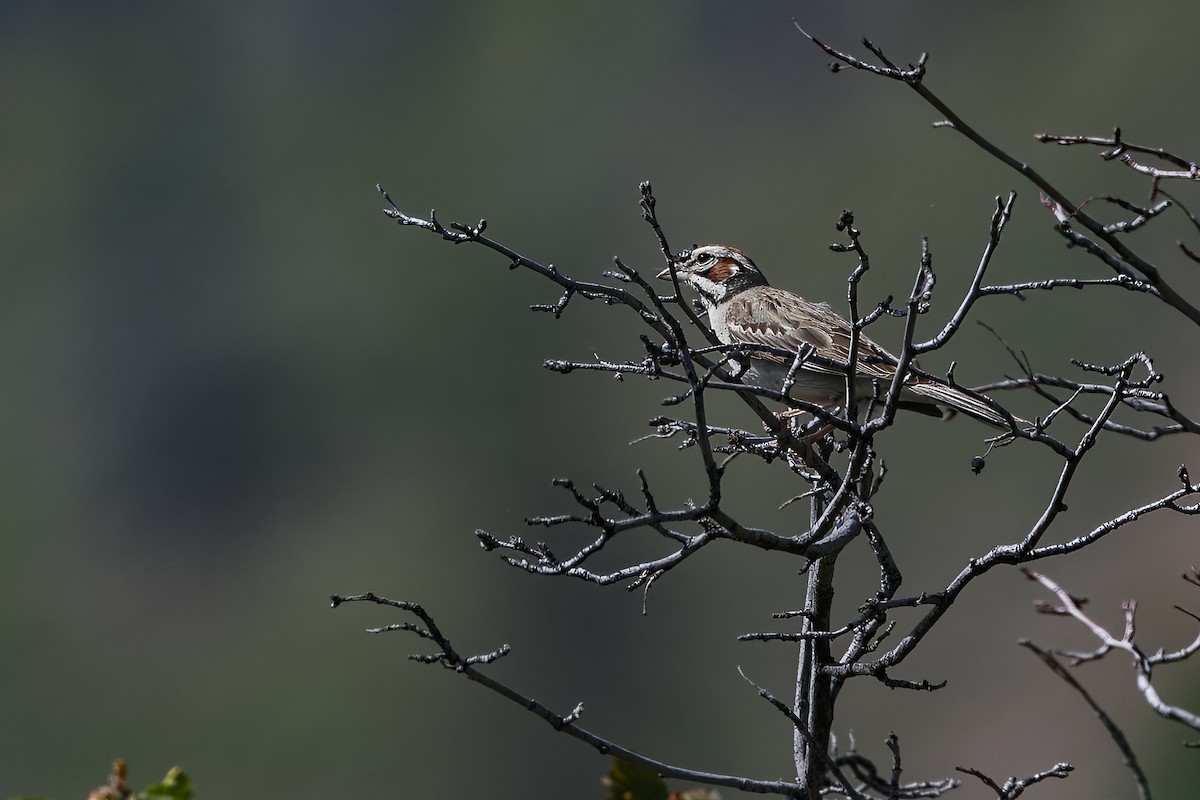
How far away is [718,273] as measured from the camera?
36.4ft

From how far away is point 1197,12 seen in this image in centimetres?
7462

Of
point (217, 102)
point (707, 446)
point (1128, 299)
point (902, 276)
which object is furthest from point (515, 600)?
point (217, 102)

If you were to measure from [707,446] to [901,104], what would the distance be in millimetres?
93142

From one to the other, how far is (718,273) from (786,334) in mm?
1264

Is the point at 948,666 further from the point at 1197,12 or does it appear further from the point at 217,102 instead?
the point at 217,102

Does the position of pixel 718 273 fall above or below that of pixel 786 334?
above

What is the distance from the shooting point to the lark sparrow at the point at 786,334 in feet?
28.3

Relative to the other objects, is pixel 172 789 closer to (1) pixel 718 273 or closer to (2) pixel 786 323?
(2) pixel 786 323

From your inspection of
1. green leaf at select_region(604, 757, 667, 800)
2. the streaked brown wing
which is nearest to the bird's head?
the streaked brown wing

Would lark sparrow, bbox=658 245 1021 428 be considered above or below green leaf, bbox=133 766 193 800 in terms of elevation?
above

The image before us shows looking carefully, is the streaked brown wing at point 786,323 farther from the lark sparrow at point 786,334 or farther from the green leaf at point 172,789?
the green leaf at point 172,789

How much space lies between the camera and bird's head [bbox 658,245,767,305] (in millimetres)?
10961

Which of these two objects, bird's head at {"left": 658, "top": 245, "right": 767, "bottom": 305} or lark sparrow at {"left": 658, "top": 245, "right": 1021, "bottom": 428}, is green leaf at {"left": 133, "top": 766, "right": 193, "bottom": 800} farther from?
bird's head at {"left": 658, "top": 245, "right": 767, "bottom": 305}

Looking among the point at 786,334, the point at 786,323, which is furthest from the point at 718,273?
the point at 786,334
